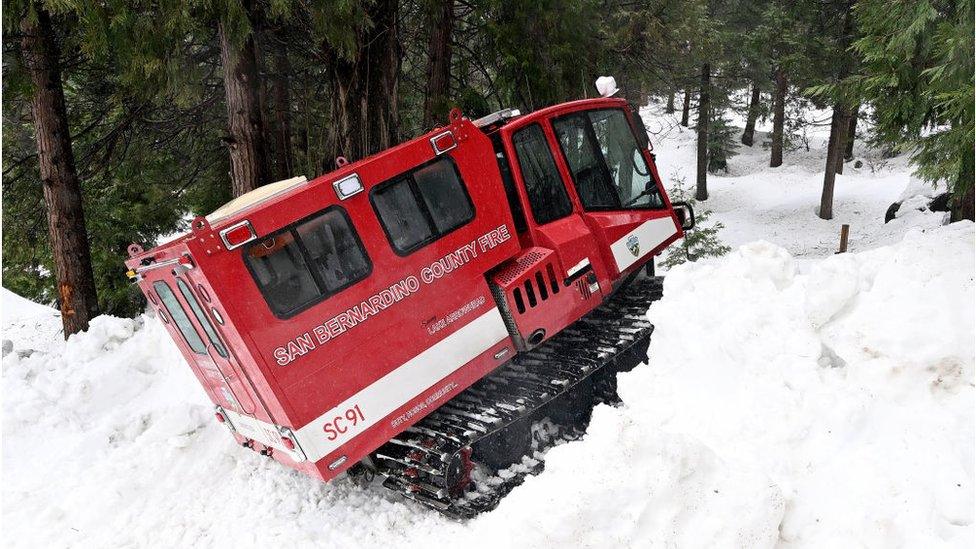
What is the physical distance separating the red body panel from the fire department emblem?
487mm

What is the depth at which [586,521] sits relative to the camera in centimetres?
414

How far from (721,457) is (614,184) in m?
3.28

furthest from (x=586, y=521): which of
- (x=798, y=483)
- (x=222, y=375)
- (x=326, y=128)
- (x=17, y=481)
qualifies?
(x=326, y=128)

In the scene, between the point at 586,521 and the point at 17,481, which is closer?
the point at 586,521

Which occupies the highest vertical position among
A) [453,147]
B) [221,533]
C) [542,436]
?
[453,147]

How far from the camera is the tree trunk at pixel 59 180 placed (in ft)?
31.1

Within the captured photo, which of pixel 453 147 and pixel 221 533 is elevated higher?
pixel 453 147

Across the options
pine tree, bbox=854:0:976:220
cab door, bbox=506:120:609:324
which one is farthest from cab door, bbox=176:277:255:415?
pine tree, bbox=854:0:976:220

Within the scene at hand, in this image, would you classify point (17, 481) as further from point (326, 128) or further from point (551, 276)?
point (326, 128)

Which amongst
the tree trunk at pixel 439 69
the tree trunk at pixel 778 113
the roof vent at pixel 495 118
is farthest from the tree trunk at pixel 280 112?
the tree trunk at pixel 778 113

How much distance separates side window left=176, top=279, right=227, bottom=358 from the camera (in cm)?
497

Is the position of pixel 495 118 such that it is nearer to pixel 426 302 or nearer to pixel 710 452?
pixel 426 302

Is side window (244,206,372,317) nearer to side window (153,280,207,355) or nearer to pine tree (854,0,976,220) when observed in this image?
side window (153,280,207,355)

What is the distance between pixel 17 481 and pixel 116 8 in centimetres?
457
